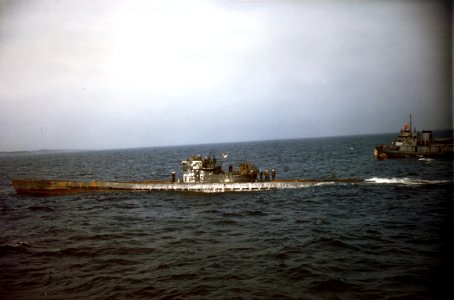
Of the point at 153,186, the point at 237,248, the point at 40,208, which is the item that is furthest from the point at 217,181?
the point at 40,208

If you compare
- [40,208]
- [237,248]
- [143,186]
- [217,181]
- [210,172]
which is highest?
[210,172]

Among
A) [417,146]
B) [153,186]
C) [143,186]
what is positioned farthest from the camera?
[417,146]

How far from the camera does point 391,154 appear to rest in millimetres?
Result: 89562

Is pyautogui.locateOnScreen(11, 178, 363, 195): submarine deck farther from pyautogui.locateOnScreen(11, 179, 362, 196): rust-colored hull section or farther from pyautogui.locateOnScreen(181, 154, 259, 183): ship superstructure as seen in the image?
pyautogui.locateOnScreen(181, 154, 259, 183): ship superstructure

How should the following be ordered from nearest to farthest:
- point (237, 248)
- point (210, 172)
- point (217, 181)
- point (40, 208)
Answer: point (237, 248), point (40, 208), point (210, 172), point (217, 181)

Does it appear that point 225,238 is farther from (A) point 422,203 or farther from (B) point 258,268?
(A) point 422,203

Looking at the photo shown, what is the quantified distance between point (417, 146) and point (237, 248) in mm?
78440

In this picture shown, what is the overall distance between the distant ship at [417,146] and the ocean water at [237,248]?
4345cm

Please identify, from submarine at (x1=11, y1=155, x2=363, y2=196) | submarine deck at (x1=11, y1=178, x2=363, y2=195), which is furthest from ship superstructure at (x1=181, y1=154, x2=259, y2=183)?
submarine deck at (x1=11, y1=178, x2=363, y2=195)

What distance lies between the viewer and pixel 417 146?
84.2 meters

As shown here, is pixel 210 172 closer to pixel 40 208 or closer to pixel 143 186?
pixel 143 186

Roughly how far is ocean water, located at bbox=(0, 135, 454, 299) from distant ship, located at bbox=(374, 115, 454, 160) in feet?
143

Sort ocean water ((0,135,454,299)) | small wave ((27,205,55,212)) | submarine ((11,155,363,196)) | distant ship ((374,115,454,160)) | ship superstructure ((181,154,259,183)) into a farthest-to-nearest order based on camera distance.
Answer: distant ship ((374,115,454,160)), ship superstructure ((181,154,259,183)), submarine ((11,155,363,196)), small wave ((27,205,55,212)), ocean water ((0,135,454,299))

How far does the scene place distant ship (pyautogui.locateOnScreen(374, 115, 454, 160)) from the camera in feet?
267
